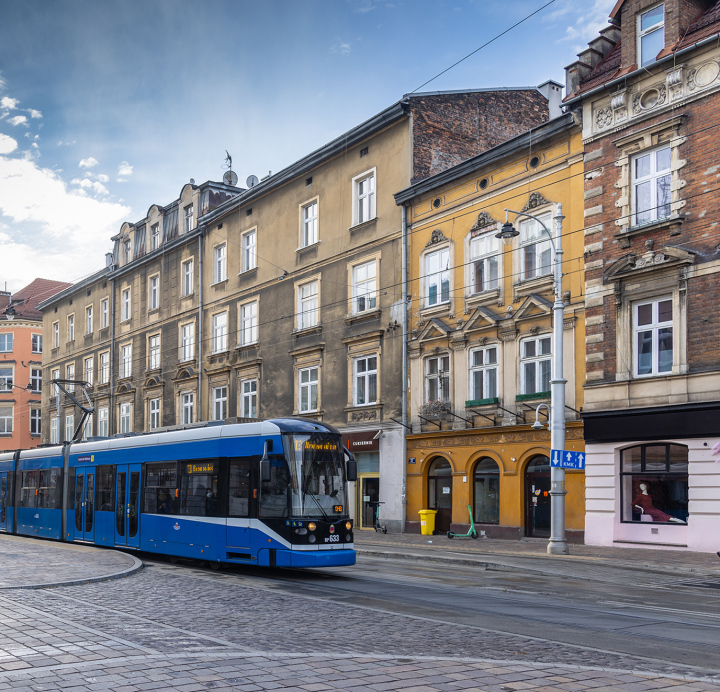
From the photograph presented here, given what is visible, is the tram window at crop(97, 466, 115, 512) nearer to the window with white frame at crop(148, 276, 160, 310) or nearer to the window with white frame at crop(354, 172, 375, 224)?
the window with white frame at crop(354, 172, 375, 224)

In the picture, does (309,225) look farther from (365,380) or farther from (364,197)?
(365,380)

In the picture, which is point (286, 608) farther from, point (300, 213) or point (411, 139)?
point (300, 213)

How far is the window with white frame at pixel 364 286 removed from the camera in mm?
31203

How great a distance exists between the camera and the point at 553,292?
24141 millimetres

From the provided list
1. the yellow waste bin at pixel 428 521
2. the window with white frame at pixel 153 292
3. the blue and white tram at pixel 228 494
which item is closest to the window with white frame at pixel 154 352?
the window with white frame at pixel 153 292

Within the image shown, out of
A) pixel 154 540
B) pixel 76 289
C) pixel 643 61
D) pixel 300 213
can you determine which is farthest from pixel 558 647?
pixel 76 289

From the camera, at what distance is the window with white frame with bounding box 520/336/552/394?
24.3m

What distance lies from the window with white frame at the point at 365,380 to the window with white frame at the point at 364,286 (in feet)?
6.05

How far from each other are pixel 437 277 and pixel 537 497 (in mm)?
7993

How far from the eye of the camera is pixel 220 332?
133 ft

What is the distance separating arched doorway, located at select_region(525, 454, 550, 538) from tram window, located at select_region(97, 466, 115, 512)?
11.2 m

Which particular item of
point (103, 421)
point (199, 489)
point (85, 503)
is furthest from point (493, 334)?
point (103, 421)

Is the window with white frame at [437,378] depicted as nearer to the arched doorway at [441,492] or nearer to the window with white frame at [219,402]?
the arched doorway at [441,492]

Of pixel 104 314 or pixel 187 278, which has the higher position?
pixel 187 278
